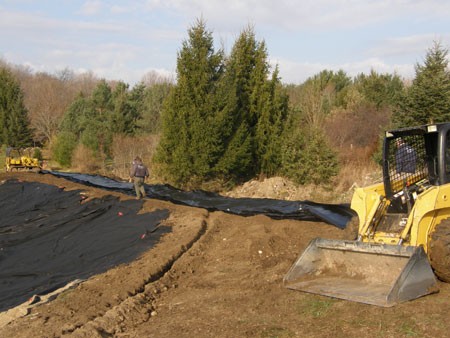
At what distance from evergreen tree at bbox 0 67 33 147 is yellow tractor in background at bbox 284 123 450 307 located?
3509cm

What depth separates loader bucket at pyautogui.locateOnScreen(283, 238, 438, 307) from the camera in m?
4.99

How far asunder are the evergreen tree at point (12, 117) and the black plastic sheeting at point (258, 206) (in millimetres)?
23613

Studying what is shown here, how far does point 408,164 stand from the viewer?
668cm

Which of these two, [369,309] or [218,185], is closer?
[369,309]

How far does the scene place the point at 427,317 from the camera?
15.5 feet

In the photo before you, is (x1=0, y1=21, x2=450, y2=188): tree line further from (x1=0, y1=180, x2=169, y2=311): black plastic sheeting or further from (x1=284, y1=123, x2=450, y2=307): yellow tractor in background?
(x1=284, y1=123, x2=450, y2=307): yellow tractor in background

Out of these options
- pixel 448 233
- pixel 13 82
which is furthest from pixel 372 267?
pixel 13 82

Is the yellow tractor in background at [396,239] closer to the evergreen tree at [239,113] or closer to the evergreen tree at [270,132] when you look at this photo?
the evergreen tree at [239,113]

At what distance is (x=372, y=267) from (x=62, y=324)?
3.68m

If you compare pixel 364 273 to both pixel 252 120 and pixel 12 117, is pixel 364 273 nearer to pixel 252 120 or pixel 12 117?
pixel 252 120

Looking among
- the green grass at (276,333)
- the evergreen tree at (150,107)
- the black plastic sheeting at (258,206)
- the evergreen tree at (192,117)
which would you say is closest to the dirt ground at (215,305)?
the green grass at (276,333)

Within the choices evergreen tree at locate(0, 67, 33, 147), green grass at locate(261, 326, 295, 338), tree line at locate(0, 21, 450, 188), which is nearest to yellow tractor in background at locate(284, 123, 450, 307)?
green grass at locate(261, 326, 295, 338)

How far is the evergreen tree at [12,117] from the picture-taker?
3656 cm

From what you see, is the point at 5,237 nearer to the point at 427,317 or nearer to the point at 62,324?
the point at 62,324
